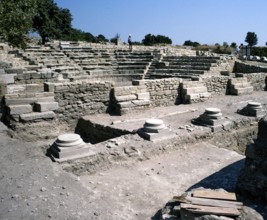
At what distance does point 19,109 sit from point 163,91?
594 cm

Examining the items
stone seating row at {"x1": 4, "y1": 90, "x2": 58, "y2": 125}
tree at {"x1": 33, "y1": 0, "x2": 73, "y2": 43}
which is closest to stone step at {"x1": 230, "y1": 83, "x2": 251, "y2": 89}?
stone seating row at {"x1": 4, "y1": 90, "x2": 58, "y2": 125}

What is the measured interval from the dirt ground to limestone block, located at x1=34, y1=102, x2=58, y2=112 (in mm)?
1066

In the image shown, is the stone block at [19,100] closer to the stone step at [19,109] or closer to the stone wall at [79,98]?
the stone step at [19,109]

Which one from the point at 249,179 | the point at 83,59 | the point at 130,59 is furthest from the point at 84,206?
the point at 130,59

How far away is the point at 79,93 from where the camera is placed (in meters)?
10.3

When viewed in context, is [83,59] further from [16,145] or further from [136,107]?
[16,145]

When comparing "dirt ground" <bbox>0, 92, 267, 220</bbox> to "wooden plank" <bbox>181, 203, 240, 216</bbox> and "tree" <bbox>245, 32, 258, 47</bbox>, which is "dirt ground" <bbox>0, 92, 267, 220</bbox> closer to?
"wooden plank" <bbox>181, 203, 240, 216</bbox>

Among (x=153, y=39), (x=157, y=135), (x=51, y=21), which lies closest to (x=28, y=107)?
(x=157, y=135)

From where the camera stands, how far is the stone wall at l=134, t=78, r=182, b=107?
11.9m

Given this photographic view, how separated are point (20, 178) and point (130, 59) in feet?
56.5

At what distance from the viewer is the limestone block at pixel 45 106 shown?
8758 mm

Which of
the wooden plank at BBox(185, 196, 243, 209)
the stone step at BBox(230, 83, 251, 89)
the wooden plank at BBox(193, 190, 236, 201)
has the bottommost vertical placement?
the wooden plank at BBox(185, 196, 243, 209)

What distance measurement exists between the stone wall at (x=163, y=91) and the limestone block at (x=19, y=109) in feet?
14.9

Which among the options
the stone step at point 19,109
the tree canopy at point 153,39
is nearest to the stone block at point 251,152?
the stone step at point 19,109
